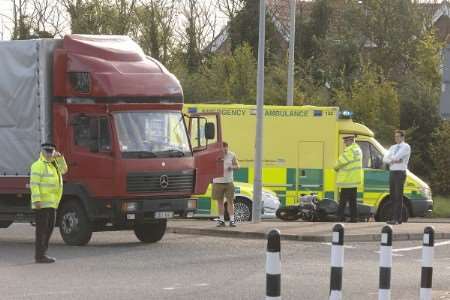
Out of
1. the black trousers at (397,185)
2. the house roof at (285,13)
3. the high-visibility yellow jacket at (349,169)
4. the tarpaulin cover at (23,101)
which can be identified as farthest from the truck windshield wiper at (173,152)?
the house roof at (285,13)

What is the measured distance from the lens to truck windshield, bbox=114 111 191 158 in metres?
17.8

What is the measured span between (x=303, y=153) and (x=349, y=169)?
351 cm

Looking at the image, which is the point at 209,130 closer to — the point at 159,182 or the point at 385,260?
the point at 159,182

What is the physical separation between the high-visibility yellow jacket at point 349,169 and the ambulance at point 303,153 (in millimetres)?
3161

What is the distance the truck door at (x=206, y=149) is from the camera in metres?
19.2

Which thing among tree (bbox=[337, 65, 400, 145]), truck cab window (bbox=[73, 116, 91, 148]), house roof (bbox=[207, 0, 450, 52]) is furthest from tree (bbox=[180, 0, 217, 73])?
truck cab window (bbox=[73, 116, 91, 148])

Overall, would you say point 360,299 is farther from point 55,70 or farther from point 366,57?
point 366,57

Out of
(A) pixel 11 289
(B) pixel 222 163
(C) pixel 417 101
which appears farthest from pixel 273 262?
(C) pixel 417 101

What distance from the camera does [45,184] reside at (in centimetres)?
1593

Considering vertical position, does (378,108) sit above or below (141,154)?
above

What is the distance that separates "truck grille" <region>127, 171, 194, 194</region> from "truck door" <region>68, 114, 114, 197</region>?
36 cm

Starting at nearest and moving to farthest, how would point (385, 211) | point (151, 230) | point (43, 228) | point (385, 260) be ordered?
point (385, 260), point (43, 228), point (151, 230), point (385, 211)

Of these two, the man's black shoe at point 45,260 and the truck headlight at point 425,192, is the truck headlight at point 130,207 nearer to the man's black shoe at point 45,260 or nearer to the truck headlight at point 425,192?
the man's black shoe at point 45,260

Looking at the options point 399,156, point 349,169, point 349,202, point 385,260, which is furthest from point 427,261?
point 349,202
